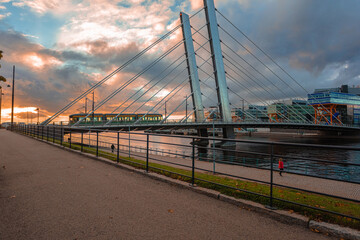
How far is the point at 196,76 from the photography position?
3741 cm

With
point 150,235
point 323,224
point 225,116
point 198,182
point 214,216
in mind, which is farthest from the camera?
point 225,116

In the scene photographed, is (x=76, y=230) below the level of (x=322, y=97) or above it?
below

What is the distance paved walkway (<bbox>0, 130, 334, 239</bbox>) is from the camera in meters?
3.06

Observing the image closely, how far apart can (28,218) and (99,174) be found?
291 cm

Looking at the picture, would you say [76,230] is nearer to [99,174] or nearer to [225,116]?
[99,174]

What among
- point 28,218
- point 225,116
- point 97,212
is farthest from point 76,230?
point 225,116

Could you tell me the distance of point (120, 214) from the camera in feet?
11.9

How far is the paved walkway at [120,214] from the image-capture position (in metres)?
3.06

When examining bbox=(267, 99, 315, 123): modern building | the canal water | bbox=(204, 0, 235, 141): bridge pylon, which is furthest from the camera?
bbox=(267, 99, 315, 123): modern building

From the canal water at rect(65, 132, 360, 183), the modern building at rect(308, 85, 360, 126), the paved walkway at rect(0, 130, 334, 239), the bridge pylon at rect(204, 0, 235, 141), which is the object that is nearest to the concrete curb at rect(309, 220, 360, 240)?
the paved walkway at rect(0, 130, 334, 239)

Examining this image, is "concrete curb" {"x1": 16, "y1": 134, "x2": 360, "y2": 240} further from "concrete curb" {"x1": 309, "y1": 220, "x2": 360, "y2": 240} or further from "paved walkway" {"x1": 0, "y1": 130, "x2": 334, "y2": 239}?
"paved walkway" {"x1": 0, "y1": 130, "x2": 334, "y2": 239}

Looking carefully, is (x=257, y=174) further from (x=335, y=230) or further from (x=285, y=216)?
(x=335, y=230)

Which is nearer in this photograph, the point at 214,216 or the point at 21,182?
the point at 214,216

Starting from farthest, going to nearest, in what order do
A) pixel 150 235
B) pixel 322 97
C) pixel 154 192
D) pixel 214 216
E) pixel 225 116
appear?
pixel 322 97 < pixel 225 116 < pixel 154 192 < pixel 214 216 < pixel 150 235
